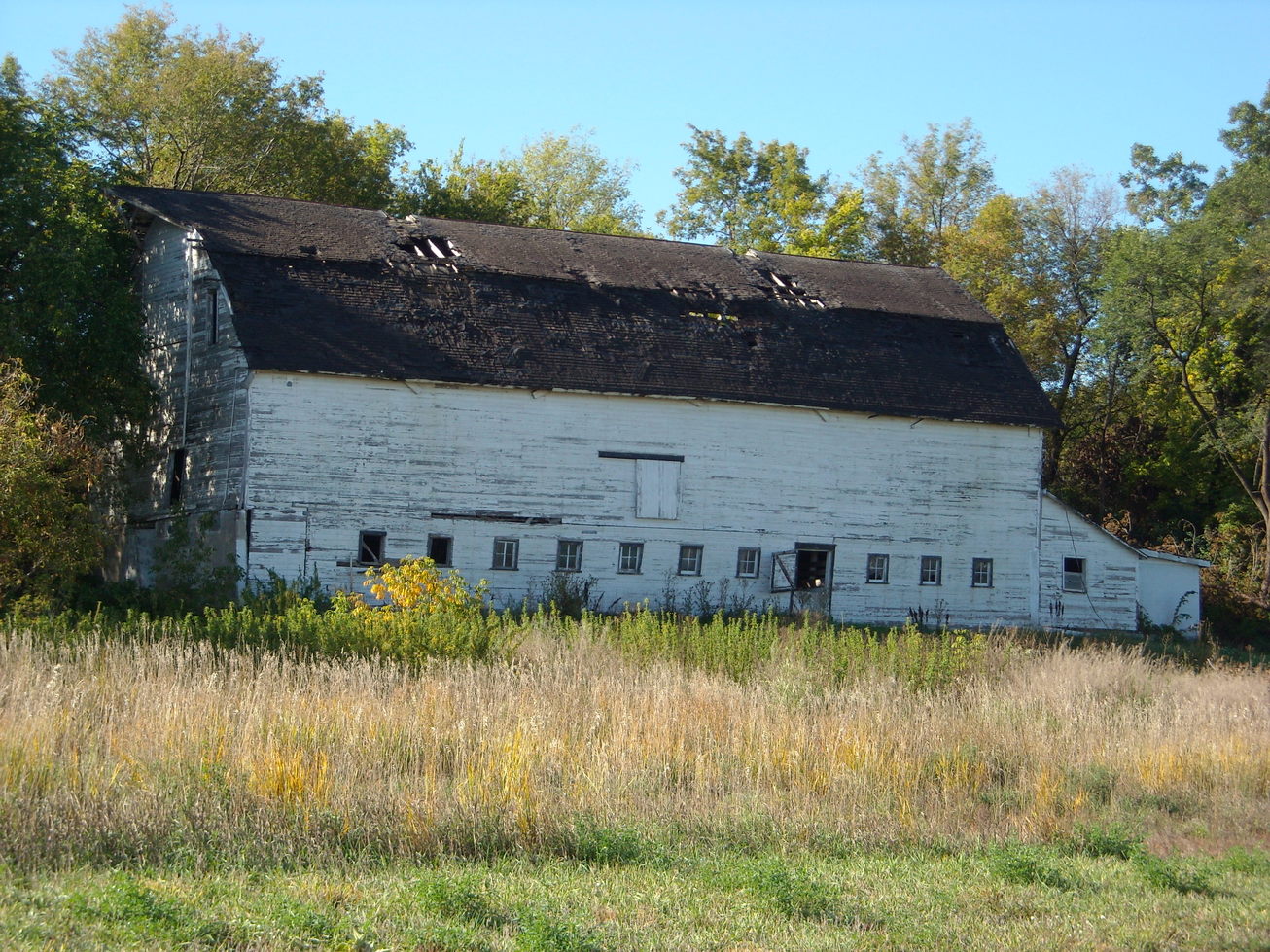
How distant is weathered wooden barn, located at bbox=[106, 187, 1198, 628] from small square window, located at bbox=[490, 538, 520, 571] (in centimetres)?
6

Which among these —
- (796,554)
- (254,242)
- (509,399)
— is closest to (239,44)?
(254,242)

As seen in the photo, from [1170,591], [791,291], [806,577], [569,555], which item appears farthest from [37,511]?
[1170,591]

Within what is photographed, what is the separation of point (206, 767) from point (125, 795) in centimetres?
78

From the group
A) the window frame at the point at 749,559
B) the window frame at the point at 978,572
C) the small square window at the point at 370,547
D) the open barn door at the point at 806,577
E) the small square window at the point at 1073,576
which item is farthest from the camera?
the small square window at the point at 1073,576

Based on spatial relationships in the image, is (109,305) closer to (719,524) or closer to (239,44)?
(719,524)

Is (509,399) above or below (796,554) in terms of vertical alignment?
above

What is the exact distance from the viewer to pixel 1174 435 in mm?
43188

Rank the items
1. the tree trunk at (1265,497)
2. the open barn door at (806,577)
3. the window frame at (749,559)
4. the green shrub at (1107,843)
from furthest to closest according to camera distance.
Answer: the tree trunk at (1265,497), the open barn door at (806,577), the window frame at (749,559), the green shrub at (1107,843)

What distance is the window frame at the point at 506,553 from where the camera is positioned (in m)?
27.2

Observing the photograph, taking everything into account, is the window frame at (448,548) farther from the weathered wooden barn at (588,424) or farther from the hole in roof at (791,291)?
the hole in roof at (791,291)

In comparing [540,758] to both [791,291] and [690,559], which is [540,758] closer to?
[690,559]

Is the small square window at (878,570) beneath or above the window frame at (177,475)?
beneath

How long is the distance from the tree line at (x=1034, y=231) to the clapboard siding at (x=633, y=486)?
6063 millimetres

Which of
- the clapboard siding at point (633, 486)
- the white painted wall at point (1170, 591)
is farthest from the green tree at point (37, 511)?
the white painted wall at point (1170, 591)
